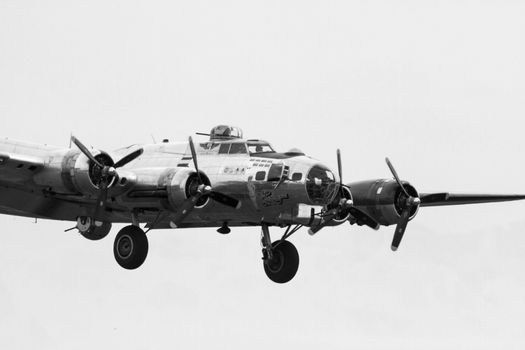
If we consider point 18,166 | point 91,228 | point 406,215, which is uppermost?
point 18,166

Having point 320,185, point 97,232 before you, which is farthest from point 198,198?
point 97,232

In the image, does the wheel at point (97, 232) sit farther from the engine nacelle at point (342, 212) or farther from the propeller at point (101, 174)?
the engine nacelle at point (342, 212)

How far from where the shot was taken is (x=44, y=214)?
41.0 metres

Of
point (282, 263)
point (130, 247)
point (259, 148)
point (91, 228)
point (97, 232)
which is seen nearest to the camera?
point (130, 247)

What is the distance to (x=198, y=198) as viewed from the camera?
3825 cm

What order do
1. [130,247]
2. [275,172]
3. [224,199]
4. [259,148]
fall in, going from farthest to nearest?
[259,148] < [130,247] < [224,199] < [275,172]

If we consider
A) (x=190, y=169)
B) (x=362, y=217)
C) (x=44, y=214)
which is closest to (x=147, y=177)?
(x=190, y=169)

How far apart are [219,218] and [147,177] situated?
7.99ft

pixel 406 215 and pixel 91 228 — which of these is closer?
pixel 91 228

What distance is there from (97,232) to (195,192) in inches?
173

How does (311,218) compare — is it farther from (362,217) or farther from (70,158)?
(70,158)

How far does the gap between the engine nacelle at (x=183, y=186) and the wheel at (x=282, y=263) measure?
3214 mm

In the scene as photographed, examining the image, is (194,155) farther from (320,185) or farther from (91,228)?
(91,228)

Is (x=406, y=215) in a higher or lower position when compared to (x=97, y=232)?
lower
